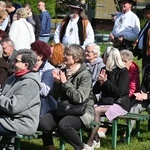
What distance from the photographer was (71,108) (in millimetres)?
7430

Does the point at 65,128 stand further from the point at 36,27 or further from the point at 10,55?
the point at 36,27

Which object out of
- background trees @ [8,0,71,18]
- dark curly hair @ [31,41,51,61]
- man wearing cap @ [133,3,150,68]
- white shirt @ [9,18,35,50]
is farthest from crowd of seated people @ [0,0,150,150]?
background trees @ [8,0,71,18]

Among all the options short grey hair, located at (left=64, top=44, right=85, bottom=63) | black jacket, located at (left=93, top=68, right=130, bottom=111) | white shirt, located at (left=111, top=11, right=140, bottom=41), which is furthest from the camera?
white shirt, located at (left=111, top=11, right=140, bottom=41)

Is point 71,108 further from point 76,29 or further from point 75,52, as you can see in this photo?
point 76,29

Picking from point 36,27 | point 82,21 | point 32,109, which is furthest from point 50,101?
point 36,27

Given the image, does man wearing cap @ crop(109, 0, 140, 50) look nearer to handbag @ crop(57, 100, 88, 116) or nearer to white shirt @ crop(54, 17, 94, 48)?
white shirt @ crop(54, 17, 94, 48)

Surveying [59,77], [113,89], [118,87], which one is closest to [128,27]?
[118,87]

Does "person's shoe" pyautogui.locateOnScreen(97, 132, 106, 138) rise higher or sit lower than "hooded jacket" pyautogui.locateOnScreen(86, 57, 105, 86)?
lower

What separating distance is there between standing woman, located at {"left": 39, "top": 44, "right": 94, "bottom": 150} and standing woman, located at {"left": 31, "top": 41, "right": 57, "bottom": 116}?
176mm

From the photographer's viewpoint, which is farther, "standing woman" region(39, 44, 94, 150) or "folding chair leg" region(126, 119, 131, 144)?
"folding chair leg" region(126, 119, 131, 144)

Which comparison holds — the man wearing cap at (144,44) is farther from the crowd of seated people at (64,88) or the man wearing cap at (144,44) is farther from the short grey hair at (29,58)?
the short grey hair at (29,58)

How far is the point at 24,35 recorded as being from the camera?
11391mm

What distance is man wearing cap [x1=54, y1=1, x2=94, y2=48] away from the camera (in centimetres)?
1102

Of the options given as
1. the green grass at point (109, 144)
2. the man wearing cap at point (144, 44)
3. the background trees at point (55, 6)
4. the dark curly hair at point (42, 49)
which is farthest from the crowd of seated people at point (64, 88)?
the background trees at point (55, 6)
